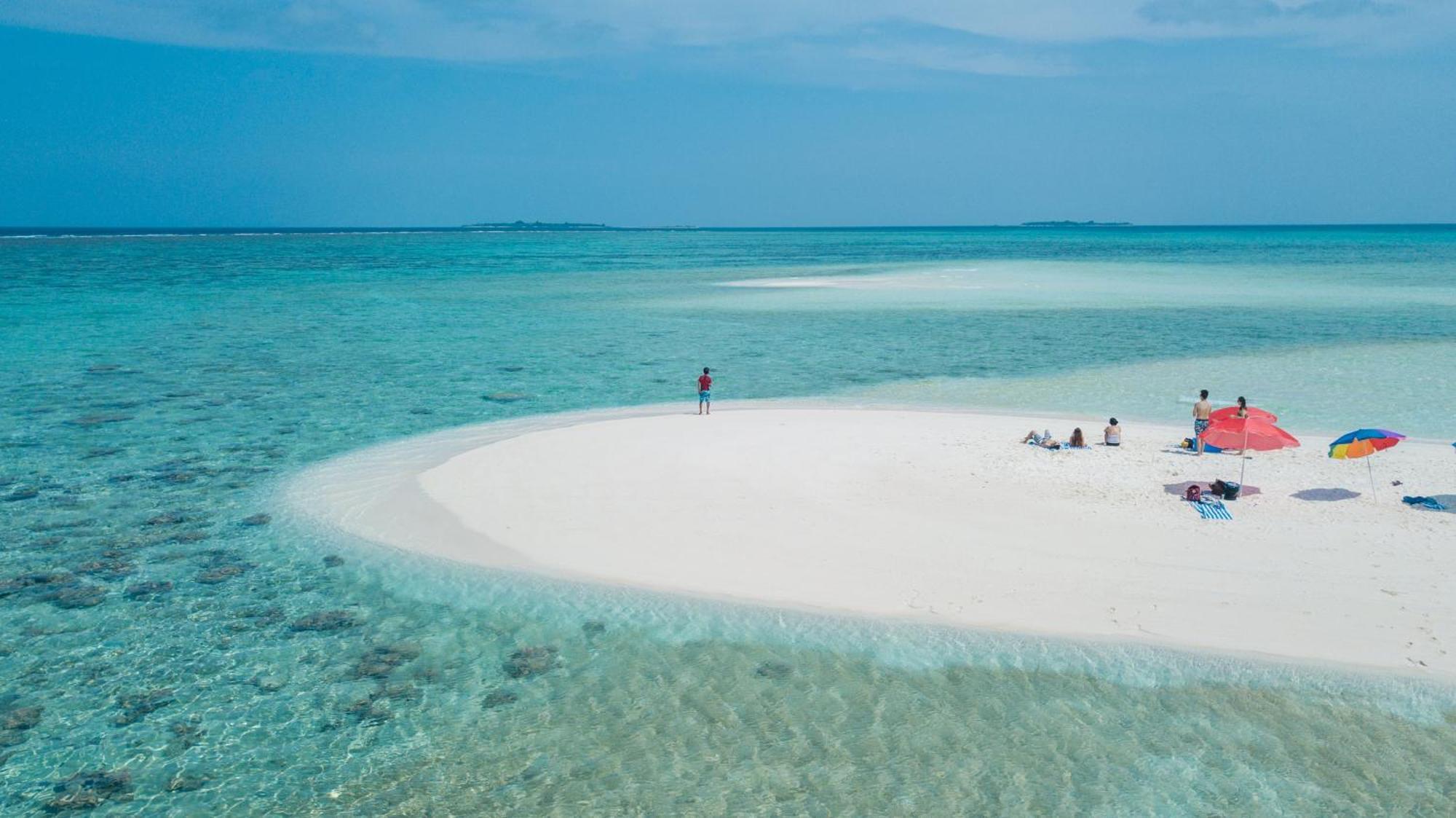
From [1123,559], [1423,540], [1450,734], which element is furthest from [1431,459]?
[1450,734]

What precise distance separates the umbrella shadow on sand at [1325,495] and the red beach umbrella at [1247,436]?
3.00 feet

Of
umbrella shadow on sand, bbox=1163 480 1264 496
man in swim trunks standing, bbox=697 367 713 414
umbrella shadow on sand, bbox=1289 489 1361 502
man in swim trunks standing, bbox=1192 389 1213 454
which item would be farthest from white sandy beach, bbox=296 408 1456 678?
man in swim trunks standing, bbox=697 367 713 414

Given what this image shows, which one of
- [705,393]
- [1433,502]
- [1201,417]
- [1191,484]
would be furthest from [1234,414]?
[705,393]

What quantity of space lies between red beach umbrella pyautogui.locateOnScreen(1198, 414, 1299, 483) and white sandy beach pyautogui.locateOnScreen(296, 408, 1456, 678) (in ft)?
2.91

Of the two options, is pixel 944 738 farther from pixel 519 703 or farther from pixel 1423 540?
pixel 1423 540

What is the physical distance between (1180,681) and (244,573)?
13.5 meters

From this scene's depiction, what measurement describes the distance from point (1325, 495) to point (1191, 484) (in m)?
2.46

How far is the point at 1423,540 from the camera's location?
15.4 m

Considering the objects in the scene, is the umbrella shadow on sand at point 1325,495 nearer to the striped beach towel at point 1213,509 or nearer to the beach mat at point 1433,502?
the beach mat at point 1433,502

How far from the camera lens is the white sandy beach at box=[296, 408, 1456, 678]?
13141 millimetres

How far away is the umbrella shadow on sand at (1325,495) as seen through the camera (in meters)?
17.6

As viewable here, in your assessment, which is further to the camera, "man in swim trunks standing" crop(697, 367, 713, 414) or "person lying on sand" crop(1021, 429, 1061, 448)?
"man in swim trunks standing" crop(697, 367, 713, 414)

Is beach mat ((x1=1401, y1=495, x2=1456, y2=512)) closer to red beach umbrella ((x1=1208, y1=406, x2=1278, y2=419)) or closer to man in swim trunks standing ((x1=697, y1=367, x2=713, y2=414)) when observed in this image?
red beach umbrella ((x1=1208, y1=406, x2=1278, y2=419))

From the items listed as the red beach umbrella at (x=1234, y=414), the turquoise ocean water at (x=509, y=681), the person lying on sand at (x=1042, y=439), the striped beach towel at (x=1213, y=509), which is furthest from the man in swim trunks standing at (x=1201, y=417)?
the turquoise ocean water at (x=509, y=681)
